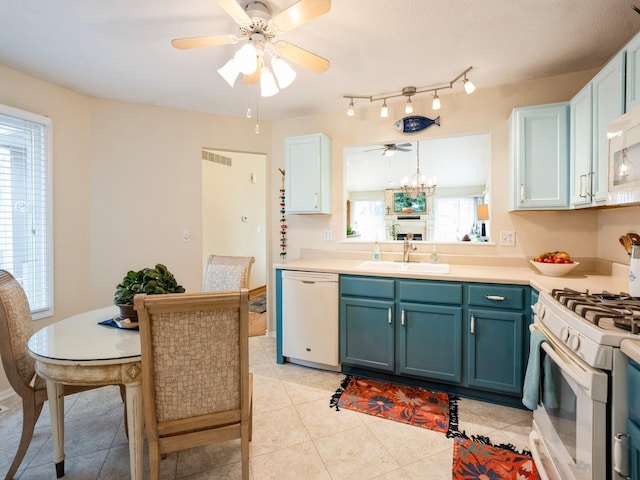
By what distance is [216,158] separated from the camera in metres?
4.64

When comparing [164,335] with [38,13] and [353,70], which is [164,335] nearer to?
[38,13]

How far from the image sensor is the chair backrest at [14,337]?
1.39 metres

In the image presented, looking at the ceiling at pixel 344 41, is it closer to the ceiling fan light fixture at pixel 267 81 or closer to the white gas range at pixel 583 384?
the ceiling fan light fixture at pixel 267 81

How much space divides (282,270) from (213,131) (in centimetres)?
171

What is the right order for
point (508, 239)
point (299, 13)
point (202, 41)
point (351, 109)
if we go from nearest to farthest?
point (299, 13), point (202, 41), point (508, 239), point (351, 109)

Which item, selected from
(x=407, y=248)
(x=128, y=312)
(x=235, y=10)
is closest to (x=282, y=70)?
(x=235, y=10)

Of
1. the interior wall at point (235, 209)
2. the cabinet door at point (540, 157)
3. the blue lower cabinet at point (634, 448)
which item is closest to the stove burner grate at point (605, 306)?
the blue lower cabinet at point (634, 448)

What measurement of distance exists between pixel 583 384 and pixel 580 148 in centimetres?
158

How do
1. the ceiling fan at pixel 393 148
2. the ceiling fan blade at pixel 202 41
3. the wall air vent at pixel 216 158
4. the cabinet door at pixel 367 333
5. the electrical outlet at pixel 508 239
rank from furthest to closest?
the wall air vent at pixel 216 158, the ceiling fan at pixel 393 148, the electrical outlet at pixel 508 239, the cabinet door at pixel 367 333, the ceiling fan blade at pixel 202 41

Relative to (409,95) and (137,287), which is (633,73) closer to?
(409,95)

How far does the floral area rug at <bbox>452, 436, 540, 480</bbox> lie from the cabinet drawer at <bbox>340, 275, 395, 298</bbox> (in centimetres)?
100

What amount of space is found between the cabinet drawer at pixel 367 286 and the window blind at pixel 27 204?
96.3 inches

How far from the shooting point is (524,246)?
251cm

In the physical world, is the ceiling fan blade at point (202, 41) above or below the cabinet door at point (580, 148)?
above
